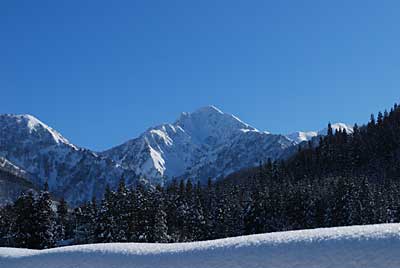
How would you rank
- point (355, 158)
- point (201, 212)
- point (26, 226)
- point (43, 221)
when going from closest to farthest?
point (26, 226), point (43, 221), point (201, 212), point (355, 158)

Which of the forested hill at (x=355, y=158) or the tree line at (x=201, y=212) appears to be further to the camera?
the forested hill at (x=355, y=158)

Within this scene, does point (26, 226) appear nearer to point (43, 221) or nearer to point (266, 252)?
point (43, 221)

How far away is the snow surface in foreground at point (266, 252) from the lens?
8648 mm

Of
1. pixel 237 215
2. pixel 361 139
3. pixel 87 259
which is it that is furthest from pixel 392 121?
pixel 87 259

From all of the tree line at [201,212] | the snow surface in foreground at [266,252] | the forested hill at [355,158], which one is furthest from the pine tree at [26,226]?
the forested hill at [355,158]

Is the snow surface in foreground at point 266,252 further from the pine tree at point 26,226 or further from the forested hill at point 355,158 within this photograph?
the forested hill at point 355,158

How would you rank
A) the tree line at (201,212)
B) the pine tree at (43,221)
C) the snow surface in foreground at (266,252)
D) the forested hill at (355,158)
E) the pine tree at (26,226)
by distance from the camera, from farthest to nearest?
1. the forested hill at (355,158)
2. the tree line at (201,212)
3. the pine tree at (43,221)
4. the pine tree at (26,226)
5. the snow surface in foreground at (266,252)

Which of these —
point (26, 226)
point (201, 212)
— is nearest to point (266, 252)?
point (26, 226)

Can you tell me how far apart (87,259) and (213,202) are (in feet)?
260

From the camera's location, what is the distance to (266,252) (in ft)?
32.0

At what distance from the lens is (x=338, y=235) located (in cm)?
924

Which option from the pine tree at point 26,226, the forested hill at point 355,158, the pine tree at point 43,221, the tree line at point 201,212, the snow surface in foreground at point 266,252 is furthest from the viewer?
the forested hill at point 355,158

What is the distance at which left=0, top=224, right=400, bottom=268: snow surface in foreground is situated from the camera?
865 cm

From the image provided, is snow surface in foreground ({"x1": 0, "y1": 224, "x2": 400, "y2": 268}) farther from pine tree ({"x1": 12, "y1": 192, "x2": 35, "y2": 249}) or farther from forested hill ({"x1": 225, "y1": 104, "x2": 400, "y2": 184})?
forested hill ({"x1": 225, "y1": 104, "x2": 400, "y2": 184})
